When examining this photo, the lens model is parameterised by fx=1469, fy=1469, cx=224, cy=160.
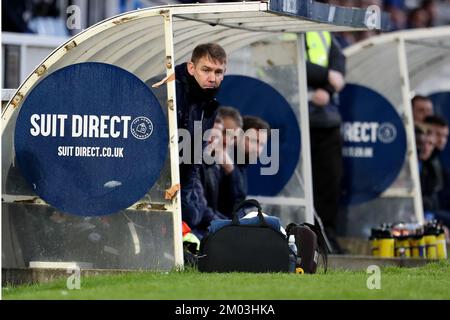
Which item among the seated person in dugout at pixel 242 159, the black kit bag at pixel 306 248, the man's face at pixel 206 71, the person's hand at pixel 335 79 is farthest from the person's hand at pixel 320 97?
the black kit bag at pixel 306 248

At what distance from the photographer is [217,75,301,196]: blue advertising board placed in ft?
50.0

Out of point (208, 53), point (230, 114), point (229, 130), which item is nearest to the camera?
point (208, 53)

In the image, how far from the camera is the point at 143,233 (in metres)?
11.5

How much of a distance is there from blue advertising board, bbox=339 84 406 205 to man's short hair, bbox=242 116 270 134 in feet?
10.3

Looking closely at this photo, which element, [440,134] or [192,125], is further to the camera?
[440,134]

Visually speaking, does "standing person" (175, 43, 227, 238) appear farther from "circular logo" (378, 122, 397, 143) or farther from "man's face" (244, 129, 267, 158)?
"circular logo" (378, 122, 397, 143)

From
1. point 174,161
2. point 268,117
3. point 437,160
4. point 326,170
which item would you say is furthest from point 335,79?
point 174,161

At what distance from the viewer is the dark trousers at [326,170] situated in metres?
17.0

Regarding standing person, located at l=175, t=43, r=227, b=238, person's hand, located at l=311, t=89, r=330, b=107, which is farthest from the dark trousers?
standing person, located at l=175, t=43, r=227, b=238

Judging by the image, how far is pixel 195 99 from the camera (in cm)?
1293

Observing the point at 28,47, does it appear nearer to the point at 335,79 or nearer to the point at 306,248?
the point at 335,79

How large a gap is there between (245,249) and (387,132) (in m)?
6.99
